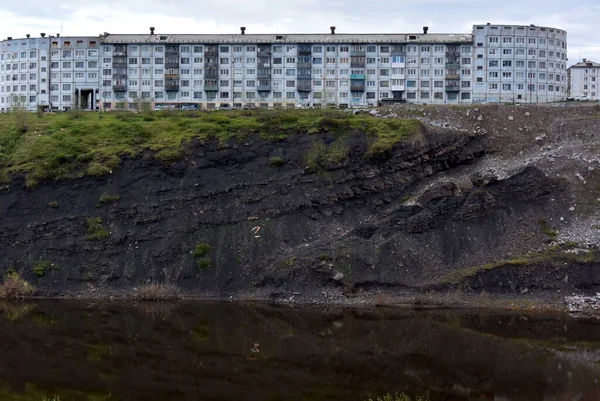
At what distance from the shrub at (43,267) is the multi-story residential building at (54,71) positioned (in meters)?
56.2

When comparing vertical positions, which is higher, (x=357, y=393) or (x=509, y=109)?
(x=509, y=109)

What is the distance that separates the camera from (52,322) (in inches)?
1789

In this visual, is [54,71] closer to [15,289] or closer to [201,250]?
[15,289]

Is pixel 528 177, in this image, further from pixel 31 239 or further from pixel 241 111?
pixel 31 239

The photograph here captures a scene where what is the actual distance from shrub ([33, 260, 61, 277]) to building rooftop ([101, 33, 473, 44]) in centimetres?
5532

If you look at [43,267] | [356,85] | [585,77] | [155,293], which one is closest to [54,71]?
[356,85]

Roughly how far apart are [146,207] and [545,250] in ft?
103

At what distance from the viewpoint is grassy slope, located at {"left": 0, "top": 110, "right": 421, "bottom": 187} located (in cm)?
6331

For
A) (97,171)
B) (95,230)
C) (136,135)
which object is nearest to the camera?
(95,230)

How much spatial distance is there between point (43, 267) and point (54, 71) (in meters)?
62.4

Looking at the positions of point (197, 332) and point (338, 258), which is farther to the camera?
point (338, 258)

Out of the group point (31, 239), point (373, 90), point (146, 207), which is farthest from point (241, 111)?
point (373, 90)

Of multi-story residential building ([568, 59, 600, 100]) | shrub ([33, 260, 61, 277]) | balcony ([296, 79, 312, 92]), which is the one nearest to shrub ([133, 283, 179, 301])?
shrub ([33, 260, 61, 277])

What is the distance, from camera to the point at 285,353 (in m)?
37.8
